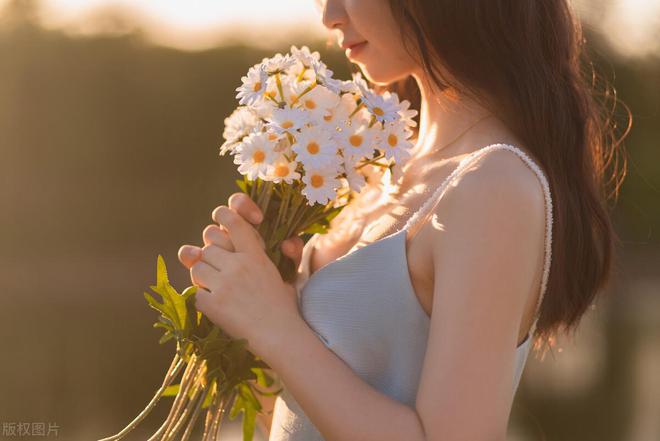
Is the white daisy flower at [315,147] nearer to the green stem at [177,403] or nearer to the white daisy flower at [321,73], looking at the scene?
the white daisy flower at [321,73]

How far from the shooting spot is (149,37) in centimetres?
1728

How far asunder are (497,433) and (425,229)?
1.32 feet

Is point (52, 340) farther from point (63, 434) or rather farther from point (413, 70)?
point (413, 70)

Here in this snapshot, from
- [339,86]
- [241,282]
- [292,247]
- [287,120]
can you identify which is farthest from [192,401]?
[339,86]

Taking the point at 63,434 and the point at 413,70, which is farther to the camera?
the point at 63,434

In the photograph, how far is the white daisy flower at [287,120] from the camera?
2178 mm

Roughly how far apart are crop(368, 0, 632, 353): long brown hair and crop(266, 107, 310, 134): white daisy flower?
32 centimetres

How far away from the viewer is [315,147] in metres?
2.18

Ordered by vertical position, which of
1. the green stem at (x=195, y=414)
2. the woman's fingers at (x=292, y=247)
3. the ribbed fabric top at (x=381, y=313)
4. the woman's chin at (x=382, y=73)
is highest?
the woman's chin at (x=382, y=73)

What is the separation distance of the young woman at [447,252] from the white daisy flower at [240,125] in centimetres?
11

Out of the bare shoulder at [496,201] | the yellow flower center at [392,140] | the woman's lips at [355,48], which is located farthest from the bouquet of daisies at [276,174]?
the bare shoulder at [496,201]

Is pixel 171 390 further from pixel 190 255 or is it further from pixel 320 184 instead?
pixel 320 184

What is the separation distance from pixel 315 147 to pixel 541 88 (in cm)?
49

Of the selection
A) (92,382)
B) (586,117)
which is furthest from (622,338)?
(586,117)
